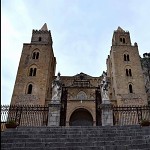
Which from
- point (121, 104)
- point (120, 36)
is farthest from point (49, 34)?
point (121, 104)

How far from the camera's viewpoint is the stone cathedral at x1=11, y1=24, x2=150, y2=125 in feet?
87.2

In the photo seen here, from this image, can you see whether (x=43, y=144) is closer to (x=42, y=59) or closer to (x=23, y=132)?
(x=23, y=132)

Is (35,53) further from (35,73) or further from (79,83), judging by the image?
(79,83)

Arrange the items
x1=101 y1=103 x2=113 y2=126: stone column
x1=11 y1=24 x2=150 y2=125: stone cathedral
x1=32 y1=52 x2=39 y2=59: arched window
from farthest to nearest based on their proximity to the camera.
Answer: x1=32 y1=52 x2=39 y2=59: arched window < x1=11 y1=24 x2=150 y2=125: stone cathedral < x1=101 y1=103 x2=113 y2=126: stone column

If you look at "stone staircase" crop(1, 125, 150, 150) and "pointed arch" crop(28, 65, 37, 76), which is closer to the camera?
"stone staircase" crop(1, 125, 150, 150)

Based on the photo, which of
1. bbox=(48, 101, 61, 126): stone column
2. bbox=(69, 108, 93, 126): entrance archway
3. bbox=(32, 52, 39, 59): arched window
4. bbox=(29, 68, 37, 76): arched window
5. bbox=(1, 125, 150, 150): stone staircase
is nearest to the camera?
bbox=(1, 125, 150, 150): stone staircase

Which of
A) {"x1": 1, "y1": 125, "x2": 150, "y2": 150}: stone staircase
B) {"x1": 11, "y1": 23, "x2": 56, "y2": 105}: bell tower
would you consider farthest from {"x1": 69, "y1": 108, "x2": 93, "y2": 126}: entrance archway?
{"x1": 1, "y1": 125, "x2": 150, "y2": 150}: stone staircase

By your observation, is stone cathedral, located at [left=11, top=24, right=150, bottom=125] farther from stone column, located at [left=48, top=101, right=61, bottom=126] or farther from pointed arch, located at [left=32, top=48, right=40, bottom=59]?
stone column, located at [left=48, top=101, right=61, bottom=126]

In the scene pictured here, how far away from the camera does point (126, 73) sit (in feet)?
A: 99.4

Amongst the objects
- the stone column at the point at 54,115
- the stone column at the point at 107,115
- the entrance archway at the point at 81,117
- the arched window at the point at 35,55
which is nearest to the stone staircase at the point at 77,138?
the stone column at the point at 107,115

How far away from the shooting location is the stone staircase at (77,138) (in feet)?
26.9

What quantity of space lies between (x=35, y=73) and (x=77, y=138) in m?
21.8

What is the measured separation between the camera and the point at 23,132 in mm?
9938

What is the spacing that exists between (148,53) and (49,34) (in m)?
19.3
